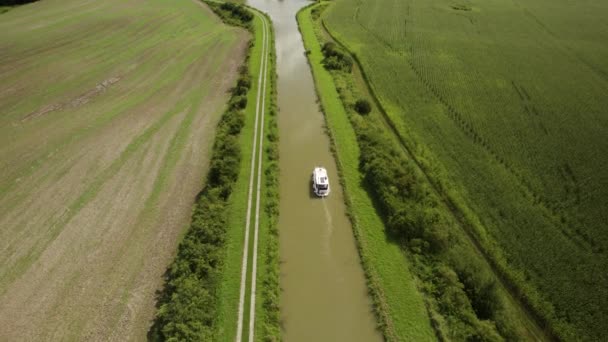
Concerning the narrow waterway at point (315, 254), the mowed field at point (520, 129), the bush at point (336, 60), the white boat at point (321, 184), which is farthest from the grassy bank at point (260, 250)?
the bush at point (336, 60)

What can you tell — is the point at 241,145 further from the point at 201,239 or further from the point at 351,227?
the point at 351,227

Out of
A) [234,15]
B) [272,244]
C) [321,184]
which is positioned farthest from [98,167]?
[234,15]

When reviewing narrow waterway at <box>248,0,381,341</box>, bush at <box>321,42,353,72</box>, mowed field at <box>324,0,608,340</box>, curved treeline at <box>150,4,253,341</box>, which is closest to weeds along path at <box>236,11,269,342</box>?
curved treeline at <box>150,4,253,341</box>

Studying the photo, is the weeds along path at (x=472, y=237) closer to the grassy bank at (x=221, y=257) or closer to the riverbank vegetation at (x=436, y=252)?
the riverbank vegetation at (x=436, y=252)

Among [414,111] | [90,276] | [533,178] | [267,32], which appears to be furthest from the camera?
[267,32]

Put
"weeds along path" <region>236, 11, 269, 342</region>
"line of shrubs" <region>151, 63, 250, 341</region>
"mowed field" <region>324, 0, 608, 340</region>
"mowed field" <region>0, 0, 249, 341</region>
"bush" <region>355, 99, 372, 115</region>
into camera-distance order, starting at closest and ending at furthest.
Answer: "line of shrubs" <region>151, 63, 250, 341</region> < "weeds along path" <region>236, 11, 269, 342</region> < "mowed field" <region>0, 0, 249, 341</region> < "mowed field" <region>324, 0, 608, 340</region> < "bush" <region>355, 99, 372, 115</region>

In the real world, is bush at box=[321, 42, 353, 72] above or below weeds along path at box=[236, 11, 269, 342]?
above

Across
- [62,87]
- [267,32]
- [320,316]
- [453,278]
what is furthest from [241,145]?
[267,32]

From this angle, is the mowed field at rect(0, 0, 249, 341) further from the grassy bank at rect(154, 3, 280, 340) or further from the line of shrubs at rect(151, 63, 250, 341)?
the grassy bank at rect(154, 3, 280, 340)
